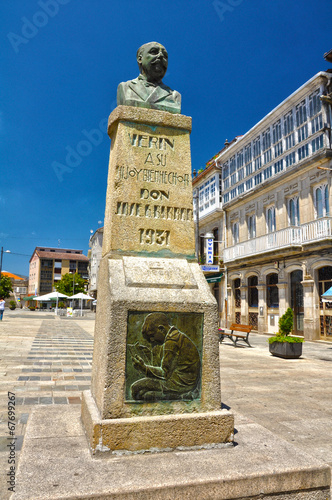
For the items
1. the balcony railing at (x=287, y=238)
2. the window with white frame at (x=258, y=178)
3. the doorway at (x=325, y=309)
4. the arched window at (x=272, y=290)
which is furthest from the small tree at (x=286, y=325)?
the window with white frame at (x=258, y=178)

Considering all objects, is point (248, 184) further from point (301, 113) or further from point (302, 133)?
point (301, 113)

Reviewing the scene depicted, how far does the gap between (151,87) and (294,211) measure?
670 inches

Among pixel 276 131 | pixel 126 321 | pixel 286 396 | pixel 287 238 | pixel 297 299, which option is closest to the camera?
pixel 126 321

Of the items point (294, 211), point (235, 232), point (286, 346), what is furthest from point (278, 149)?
point (286, 346)

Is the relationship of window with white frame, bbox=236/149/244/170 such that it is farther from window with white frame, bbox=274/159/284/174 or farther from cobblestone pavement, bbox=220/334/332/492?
cobblestone pavement, bbox=220/334/332/492

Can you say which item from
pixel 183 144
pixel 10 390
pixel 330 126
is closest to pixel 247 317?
pixel 330 126

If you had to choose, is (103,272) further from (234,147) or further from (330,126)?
(234,147)

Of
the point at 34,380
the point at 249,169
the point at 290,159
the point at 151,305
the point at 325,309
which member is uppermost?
the point at 249,169

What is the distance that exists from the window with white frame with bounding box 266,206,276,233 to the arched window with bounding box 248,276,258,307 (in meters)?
3.25

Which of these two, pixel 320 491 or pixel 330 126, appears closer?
pixel 320 491

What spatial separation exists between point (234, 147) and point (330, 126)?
8.50 metres

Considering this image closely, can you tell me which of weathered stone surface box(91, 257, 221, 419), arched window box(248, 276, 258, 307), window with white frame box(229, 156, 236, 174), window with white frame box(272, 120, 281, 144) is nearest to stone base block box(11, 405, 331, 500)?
weathered stone surface box(91, 257, 221, 419)

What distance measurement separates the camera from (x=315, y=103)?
1781 cm

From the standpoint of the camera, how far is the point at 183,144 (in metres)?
3.93
